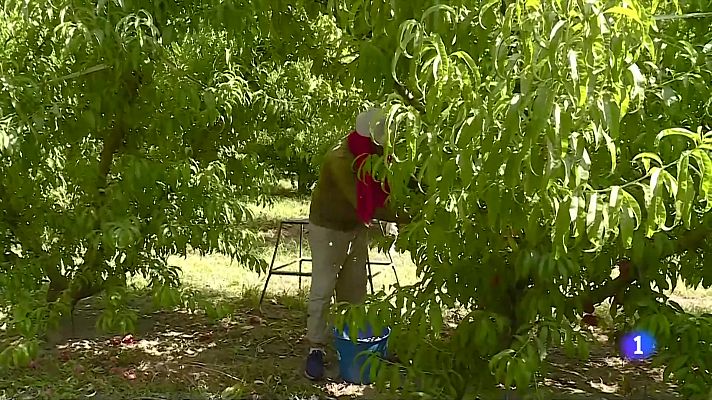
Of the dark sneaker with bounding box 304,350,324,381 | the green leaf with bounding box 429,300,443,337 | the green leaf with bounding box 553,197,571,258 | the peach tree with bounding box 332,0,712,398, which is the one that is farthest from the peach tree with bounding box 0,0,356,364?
the green leaf with bounding box 553,197,571,258

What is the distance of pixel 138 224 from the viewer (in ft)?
11.8

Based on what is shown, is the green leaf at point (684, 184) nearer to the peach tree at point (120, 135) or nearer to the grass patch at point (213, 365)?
the peach tree at point (120, 135)

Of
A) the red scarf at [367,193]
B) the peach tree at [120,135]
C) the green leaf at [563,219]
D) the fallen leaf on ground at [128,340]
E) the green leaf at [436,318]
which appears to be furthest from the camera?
the fallen leaf on ground at [128,340]

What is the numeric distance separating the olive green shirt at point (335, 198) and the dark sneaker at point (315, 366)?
0.71 meters

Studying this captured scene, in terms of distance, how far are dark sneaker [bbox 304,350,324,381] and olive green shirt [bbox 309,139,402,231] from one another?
71cm

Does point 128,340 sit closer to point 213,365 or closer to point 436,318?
point 213,365

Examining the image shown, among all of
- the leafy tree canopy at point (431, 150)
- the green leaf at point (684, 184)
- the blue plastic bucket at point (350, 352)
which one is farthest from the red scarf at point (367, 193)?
the green leaf at point (684, 184)

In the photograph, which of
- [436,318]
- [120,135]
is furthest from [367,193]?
[120,135]

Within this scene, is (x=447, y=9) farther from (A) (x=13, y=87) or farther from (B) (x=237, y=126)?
(B) (x=237, y=126)

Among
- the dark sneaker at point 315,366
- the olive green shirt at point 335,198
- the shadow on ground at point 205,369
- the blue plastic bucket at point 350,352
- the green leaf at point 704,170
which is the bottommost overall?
the shadow on ground at point 205,369

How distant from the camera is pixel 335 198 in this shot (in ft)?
13.8

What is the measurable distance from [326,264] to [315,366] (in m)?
0.56

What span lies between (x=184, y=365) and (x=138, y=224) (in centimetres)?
126

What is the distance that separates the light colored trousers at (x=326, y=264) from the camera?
4258 mm
